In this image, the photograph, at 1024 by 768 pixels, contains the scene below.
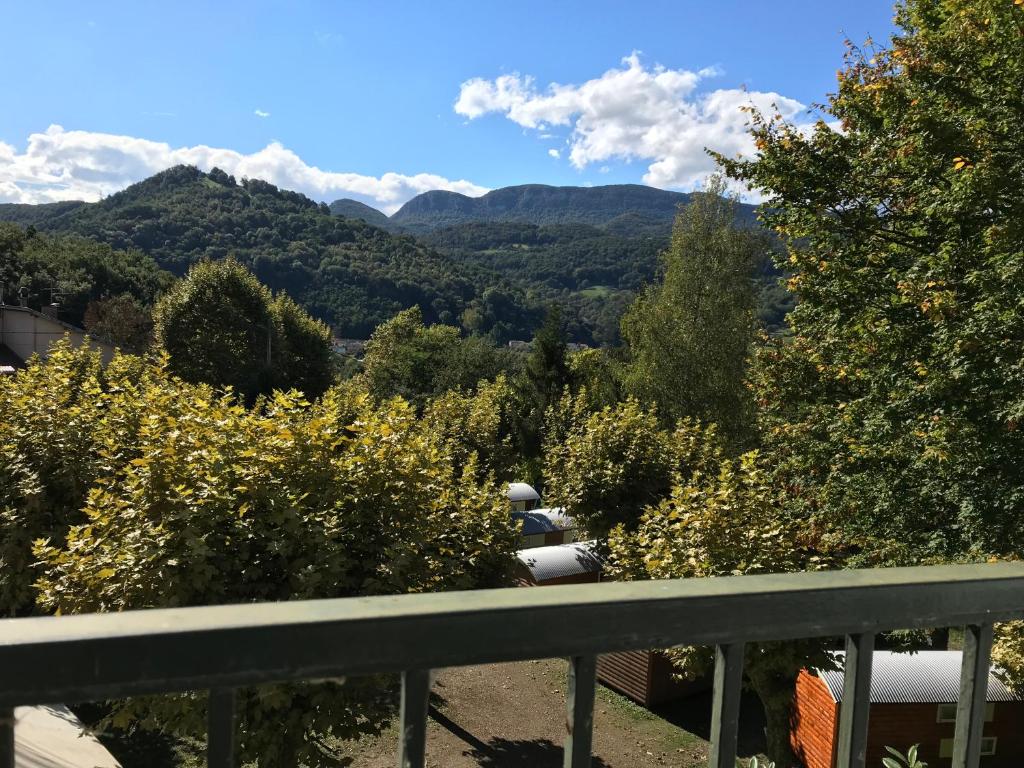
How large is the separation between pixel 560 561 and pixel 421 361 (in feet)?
107

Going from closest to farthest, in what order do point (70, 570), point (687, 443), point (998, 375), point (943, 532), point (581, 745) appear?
point (581, 745) < point (70, 570) < point (998, 375) < point (943, 532) < point (687, 443)

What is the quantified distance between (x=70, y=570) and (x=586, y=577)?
1262cm

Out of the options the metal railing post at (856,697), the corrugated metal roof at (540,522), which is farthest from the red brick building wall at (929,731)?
the corrugated metal roof at (540,522)

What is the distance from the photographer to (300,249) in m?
118

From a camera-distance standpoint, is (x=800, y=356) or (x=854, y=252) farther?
(x=800, y=356)

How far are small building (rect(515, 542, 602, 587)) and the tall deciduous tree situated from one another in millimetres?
5954

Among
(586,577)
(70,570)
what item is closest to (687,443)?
(586,577)

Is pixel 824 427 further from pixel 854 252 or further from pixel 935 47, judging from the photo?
pixel 935 47

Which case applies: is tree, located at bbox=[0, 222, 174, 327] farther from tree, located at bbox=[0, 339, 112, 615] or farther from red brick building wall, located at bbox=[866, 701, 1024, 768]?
red brick building wall, located at bbox=[866, 701, 1024, 768]

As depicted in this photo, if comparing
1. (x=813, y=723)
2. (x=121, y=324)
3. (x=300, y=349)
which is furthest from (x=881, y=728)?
(x=121, y=324)

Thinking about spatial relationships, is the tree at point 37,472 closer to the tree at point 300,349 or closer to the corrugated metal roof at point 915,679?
the corrugated metal roof at point 915,679

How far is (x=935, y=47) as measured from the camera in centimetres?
955

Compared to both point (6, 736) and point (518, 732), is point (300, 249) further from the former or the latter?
point (6, 736)

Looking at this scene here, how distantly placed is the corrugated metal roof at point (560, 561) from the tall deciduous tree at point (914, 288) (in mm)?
5959
